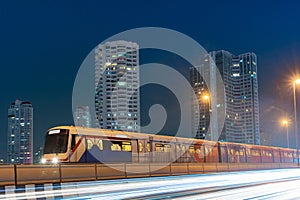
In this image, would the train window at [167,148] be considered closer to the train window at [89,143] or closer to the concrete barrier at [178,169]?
the concrete barrier at [178,169]

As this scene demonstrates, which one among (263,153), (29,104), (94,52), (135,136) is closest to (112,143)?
(135,136)

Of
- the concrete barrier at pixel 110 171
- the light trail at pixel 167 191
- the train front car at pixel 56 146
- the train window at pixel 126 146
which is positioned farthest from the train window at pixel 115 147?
the light trail at pixel 167 191

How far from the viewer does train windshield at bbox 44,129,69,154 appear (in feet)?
90.9

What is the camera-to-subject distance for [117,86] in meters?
146

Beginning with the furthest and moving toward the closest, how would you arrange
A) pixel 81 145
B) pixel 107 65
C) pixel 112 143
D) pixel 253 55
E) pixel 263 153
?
pixel 107 65
pixel 253 55
pixel 263 153
pixel 112 143
pixel 81 145

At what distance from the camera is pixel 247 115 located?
392ft

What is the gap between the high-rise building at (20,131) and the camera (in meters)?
144

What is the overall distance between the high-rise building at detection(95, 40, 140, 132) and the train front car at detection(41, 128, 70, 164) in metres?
108

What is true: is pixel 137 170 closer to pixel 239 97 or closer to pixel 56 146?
pixel 56 146

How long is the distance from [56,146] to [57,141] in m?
0.32

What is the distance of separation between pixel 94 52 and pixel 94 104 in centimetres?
2562

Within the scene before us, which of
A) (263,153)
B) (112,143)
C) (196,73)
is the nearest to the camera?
(112,143)

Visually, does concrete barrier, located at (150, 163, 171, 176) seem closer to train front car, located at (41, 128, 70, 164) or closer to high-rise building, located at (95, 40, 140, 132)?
train front car, located at (41, 128, 70, 164)

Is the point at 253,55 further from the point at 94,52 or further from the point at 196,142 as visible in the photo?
the point at 196,142
